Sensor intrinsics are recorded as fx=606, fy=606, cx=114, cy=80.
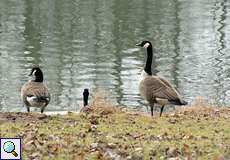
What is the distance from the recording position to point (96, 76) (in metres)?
28.2

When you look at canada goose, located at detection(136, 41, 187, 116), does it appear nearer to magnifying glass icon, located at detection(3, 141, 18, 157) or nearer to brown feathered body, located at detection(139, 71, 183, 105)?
brown feathered body, located at detection(139, 71, 183, 105)

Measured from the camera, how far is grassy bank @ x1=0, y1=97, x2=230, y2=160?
8.25 metres

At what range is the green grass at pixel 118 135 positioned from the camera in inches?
325

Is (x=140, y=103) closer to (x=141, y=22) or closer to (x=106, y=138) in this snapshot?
(x=106, y=138)

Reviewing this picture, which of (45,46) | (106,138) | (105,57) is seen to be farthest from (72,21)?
(106,138)

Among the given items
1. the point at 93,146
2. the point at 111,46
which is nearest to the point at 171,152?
the point at 93,146

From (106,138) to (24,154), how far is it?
157cm

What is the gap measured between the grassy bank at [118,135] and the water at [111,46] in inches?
425

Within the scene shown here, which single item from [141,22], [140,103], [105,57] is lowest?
[140,103]

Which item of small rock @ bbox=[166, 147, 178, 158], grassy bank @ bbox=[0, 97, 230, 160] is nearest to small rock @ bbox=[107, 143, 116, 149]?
grassy bank @ bbox=[0, 97, 230, 160]

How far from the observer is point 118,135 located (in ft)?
31.6

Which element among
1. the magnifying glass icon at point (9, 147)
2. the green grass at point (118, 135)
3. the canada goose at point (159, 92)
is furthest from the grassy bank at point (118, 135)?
the magnifying glass icon at point (9, 147)

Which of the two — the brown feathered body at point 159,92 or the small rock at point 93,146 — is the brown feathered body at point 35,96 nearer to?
the brown feathered body at point 159,92

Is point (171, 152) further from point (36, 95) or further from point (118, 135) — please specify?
point (36, 95)
